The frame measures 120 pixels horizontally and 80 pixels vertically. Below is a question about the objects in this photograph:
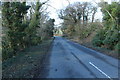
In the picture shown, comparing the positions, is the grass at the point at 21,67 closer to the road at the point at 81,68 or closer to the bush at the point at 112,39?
the road at the point at 81,68

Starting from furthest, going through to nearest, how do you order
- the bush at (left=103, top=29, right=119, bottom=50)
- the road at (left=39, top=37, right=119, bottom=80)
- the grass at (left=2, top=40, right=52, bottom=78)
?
the bush at (left=103, top=29, right=119, bottom=50) < the road at (left=39, top=37, right=119, bottom=80) < the grass at (left=2, top=40, right=52, bottom=78)

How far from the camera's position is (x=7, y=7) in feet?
61.4

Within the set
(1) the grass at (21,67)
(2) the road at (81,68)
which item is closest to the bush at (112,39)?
(2) the road at (81,68)

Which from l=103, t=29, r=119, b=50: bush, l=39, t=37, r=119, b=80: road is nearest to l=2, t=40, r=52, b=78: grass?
l=39, t=37, r=119, b=80: road

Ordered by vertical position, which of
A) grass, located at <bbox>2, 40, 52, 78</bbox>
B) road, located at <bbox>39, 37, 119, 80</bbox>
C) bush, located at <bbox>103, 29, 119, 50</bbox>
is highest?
bush, located at <bbox>103, 29, 119, 50</bbox>

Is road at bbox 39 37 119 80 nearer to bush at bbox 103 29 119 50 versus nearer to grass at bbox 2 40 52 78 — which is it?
grass at bbox 2 40 52 78

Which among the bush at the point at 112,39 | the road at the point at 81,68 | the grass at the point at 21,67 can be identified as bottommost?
the road at the point at 81,68

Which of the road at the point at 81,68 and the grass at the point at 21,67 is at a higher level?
the grass at the point at 21,67

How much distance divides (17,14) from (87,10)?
167 feet

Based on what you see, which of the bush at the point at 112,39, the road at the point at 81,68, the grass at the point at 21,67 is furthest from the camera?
the bush at the point at 112,39

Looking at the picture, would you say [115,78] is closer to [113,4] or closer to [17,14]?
[17,14]

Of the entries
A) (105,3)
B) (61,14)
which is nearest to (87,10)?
(61,14)

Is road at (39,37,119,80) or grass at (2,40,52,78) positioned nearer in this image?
grass at (2,40,52,78)

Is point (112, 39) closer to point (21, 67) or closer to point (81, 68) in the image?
point (81, 68)
